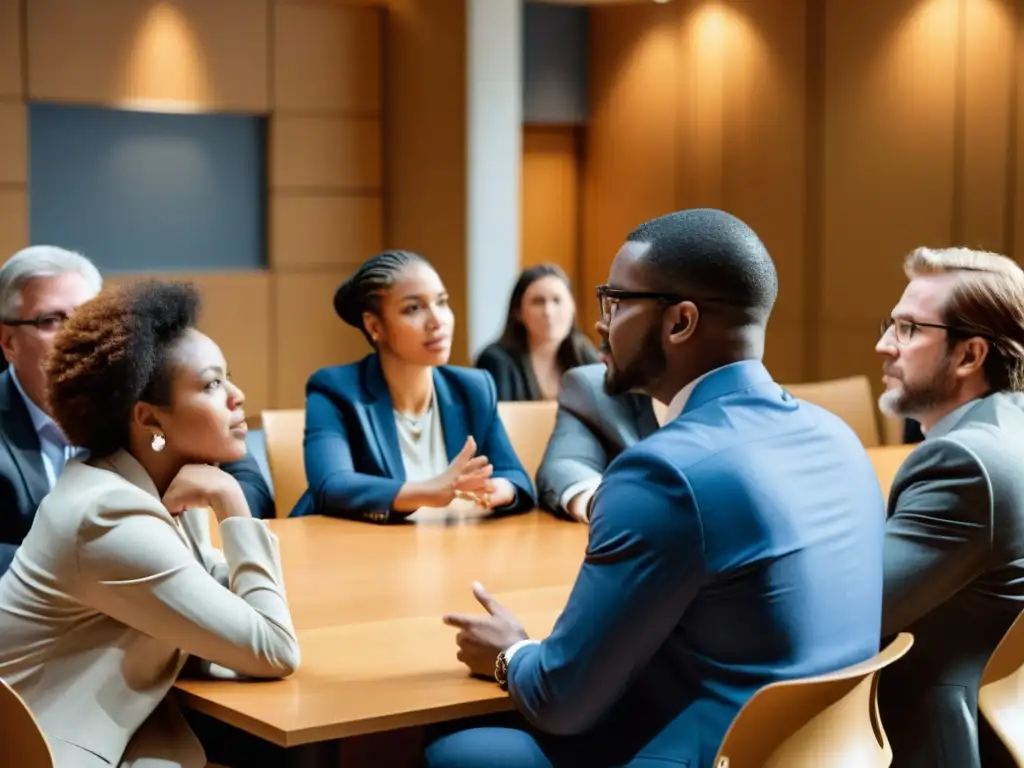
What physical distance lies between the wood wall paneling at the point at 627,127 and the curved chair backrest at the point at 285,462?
6423 mm

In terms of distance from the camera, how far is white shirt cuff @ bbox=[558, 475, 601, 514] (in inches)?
154

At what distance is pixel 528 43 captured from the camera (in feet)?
35.4

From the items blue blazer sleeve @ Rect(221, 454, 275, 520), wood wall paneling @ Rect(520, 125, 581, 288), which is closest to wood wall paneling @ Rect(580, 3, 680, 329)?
wood wall paneling @ Rect(520, 125, 581, 288)

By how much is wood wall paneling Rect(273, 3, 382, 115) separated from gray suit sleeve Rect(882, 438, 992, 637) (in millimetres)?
8066

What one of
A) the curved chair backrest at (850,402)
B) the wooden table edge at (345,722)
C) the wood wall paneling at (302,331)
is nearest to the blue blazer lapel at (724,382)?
the wooden table edge at (345,722)

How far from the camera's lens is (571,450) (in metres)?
4.09

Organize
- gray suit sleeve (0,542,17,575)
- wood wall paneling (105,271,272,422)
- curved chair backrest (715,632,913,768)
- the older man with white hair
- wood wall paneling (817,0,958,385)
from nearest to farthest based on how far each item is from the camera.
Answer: curved chair backrest (715,632,913,768)
gray suit sleeve (0,542,17,575)
the older man with white hair
wood wall paneling (817,0,958,385)
wood wall paneling (105,271,272,422)

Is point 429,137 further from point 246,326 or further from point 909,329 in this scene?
point 909,329

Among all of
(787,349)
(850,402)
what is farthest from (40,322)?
(787,349)

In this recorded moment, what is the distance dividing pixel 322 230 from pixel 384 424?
20.6 ft

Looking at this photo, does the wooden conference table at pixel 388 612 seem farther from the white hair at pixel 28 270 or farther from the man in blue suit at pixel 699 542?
the white hair at pixel 28 270

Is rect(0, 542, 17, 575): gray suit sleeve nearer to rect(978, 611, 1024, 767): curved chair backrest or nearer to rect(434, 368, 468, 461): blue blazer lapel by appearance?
rect(434, 368, 468, 461): blue blazer lapel

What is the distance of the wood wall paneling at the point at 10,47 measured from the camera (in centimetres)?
892

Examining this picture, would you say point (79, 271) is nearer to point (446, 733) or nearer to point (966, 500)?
point (446, 733)
